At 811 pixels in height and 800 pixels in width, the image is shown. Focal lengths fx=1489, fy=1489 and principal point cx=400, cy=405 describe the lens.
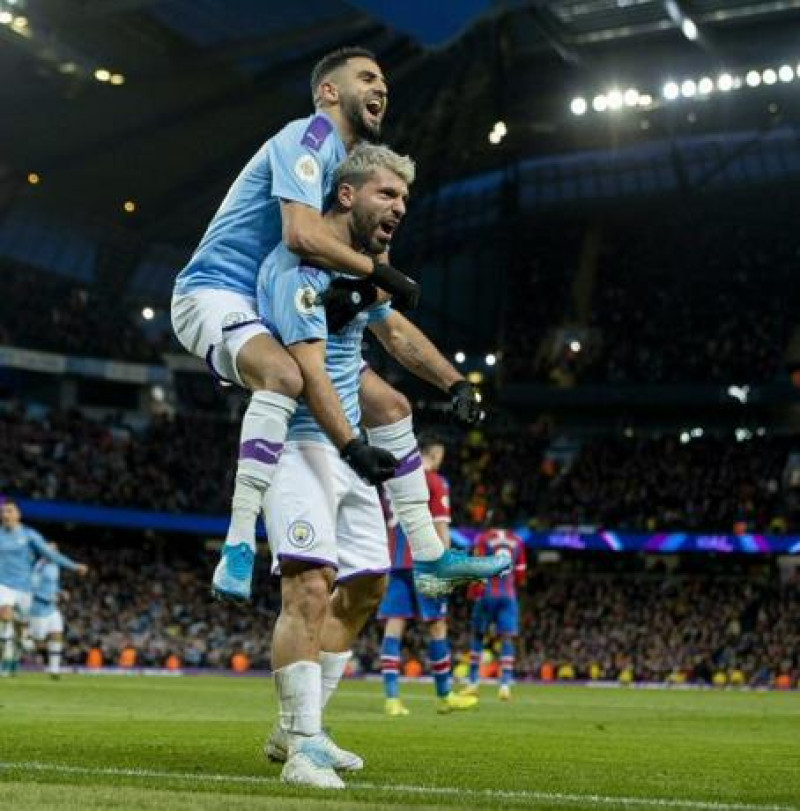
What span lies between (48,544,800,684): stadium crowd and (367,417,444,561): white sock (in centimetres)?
2769

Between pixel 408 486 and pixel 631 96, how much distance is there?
38.1m

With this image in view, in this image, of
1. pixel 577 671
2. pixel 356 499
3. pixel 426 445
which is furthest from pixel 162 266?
pixel 356 499

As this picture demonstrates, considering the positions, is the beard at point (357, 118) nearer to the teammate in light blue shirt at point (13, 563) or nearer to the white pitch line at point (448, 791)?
the white pitch line at point (448, 791)

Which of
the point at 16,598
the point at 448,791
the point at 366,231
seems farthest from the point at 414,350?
the point at 16,598

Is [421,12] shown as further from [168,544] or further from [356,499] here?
[356,499]

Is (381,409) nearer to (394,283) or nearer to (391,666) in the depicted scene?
(394,283)

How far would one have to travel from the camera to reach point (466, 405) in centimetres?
685

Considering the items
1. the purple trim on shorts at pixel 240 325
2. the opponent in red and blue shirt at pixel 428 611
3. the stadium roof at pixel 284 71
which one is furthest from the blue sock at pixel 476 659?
the stadium roof at pixel 284 71

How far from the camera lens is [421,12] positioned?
38.2 metres

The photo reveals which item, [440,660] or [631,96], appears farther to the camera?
[631,96]

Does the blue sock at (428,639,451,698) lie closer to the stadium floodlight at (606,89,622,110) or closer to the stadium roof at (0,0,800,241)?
the stadium roof at (0,0,800,241)

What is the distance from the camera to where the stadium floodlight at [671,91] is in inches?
1672

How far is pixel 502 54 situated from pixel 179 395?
1890 cm

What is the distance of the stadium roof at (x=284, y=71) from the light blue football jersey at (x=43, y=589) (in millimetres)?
18192
